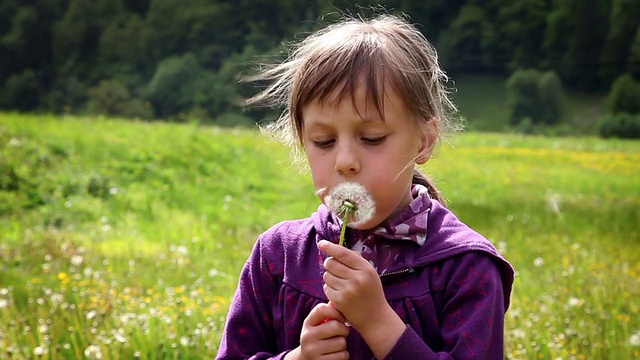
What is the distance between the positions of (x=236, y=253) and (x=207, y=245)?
568mm

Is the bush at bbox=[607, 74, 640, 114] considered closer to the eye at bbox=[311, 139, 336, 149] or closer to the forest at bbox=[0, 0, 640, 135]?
the forest at bbox=[0, 0, 640, 135]

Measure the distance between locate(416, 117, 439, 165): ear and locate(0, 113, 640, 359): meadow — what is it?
184 mm

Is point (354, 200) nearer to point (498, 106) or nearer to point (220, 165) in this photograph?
point (220, 165)

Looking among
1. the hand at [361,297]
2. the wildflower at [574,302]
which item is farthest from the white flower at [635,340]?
the hand at [361,297]

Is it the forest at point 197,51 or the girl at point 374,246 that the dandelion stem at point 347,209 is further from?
the forest at point 197,51

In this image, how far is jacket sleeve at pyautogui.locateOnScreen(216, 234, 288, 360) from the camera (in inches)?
84.6

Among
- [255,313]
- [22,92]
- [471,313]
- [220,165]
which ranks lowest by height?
[22,92]

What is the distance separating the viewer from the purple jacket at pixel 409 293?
1888mm

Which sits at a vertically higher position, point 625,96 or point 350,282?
point 350,282

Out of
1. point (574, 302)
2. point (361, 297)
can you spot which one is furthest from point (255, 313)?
point (574, 302)

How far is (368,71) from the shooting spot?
1932 millimetres

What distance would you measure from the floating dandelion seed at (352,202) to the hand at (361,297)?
0.09 m

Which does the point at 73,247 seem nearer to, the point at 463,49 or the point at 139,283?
the point at 139,283

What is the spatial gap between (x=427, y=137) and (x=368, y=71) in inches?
8.9
